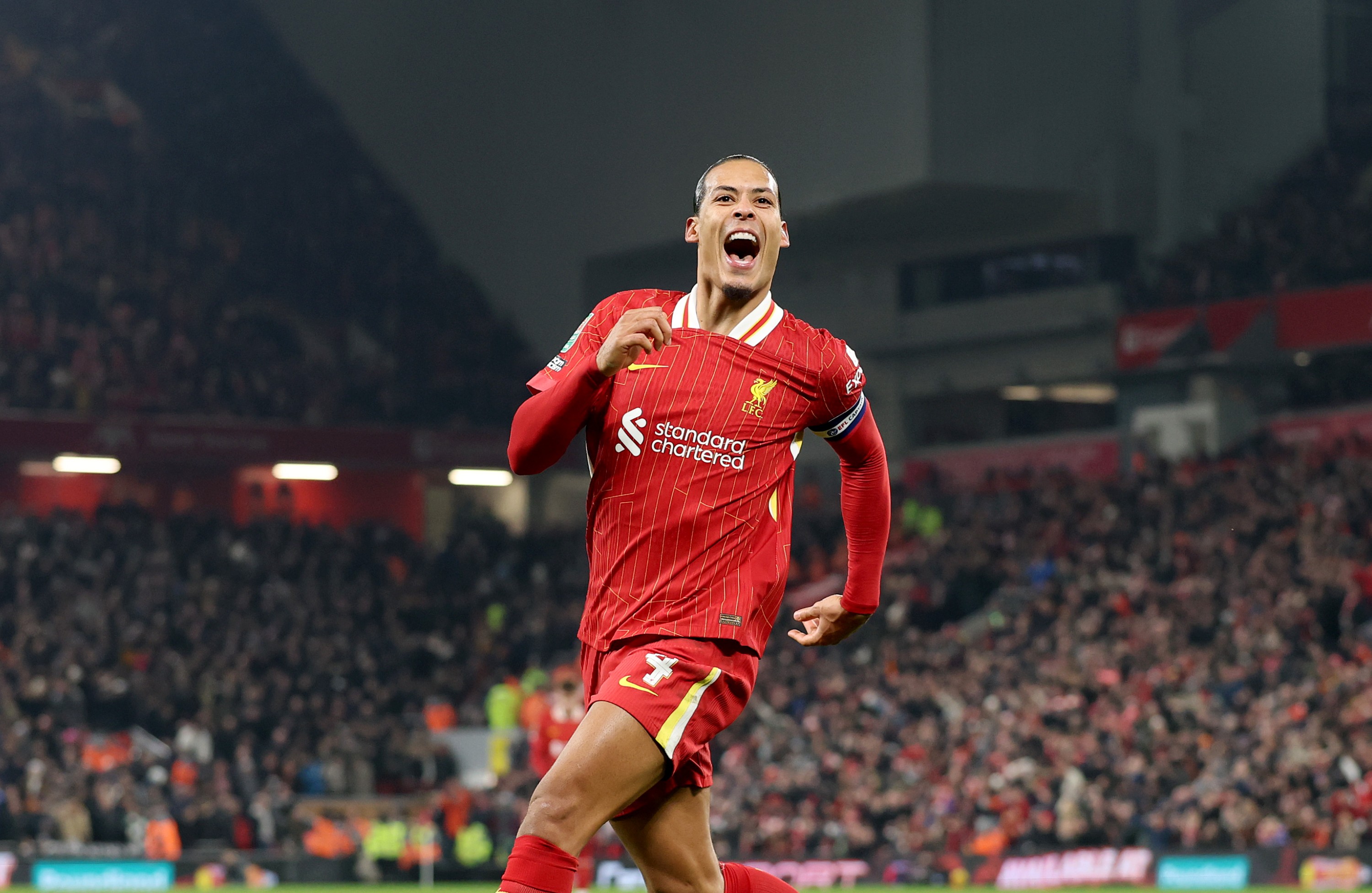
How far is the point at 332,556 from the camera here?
3312 centimetres

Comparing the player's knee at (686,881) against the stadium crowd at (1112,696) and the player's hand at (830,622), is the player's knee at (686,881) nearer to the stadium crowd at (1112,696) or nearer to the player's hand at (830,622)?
the player's hand at (830,622)

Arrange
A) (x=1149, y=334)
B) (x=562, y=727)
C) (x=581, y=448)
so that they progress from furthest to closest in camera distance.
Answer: (x=581, y=448) < (x=1149, y=334) < (x=562, y=727)

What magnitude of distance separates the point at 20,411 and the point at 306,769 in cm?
1029

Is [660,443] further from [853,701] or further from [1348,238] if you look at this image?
[1348,238]

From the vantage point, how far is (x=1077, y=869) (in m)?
18.7

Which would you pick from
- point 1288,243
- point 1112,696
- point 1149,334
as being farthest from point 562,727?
point 1288,243

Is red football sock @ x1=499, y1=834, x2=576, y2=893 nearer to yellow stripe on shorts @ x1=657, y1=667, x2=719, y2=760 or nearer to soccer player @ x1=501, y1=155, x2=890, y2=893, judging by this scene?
soccer player @ x1=501, y1=155, x2=890, y2=893

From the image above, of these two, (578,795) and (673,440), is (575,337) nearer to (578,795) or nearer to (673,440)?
(673,440)

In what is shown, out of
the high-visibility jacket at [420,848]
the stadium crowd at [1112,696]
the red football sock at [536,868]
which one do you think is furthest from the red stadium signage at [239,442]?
the red football sock at [536,868]

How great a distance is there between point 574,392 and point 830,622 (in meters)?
1.31

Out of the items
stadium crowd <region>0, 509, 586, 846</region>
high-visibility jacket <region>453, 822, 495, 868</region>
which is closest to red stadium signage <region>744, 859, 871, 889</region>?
high-visibility jacket <region>453, 822, 495, 868</region>

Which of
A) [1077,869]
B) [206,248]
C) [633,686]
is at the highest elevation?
[206,248]

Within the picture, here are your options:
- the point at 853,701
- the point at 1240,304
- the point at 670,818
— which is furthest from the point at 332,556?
the point at 670,818

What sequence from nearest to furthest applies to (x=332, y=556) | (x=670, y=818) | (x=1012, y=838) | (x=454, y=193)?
(x=670, y=818), (x=1012, y=838), (x=332, y=556), (x=454, y=193)
